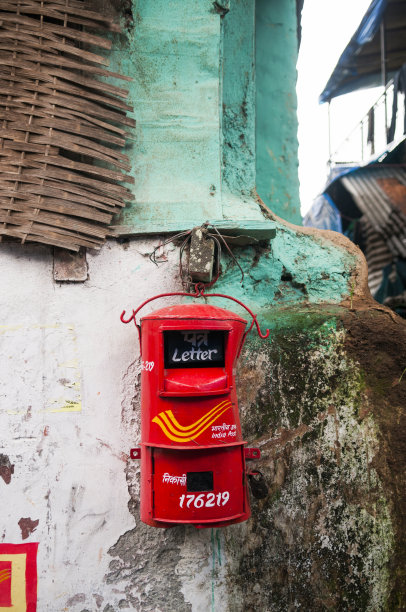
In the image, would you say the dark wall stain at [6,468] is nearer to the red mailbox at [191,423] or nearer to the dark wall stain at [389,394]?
the red mailbox at [191,423]

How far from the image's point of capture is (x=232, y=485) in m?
2.13

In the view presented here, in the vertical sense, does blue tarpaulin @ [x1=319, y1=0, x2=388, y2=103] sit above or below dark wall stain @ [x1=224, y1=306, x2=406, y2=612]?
above

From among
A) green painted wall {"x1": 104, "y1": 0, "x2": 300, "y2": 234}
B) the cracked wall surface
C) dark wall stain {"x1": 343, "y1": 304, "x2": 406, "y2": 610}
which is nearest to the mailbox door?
the cracked wall surface

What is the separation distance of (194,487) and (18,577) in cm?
108

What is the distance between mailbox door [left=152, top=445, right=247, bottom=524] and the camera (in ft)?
6.76

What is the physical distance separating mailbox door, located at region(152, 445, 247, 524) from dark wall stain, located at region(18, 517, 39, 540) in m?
0.75

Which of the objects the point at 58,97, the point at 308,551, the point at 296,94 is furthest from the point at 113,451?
the point at 296,94

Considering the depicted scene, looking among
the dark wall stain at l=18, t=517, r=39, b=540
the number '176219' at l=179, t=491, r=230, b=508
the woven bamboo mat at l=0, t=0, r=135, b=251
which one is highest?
the woven bamboo mat at l=0, t=0, r=135, b=251

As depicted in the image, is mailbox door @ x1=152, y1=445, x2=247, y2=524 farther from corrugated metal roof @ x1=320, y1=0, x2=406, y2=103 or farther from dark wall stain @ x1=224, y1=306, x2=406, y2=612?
corrugated metal roof @ x1=320, y1=0, x2=406, y2=103

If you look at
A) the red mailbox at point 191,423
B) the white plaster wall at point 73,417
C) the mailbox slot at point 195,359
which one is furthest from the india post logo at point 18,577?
the mailbox slot at point 195,359

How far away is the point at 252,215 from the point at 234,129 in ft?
1.96

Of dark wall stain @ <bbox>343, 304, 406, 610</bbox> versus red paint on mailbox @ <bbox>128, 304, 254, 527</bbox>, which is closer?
red paint on mailbox @ <bbox>128, 304, 254, 527</bbox>

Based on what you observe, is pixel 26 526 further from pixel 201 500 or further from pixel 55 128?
pixel 55 128

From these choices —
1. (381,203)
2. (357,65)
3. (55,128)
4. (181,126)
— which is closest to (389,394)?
(181,126)
